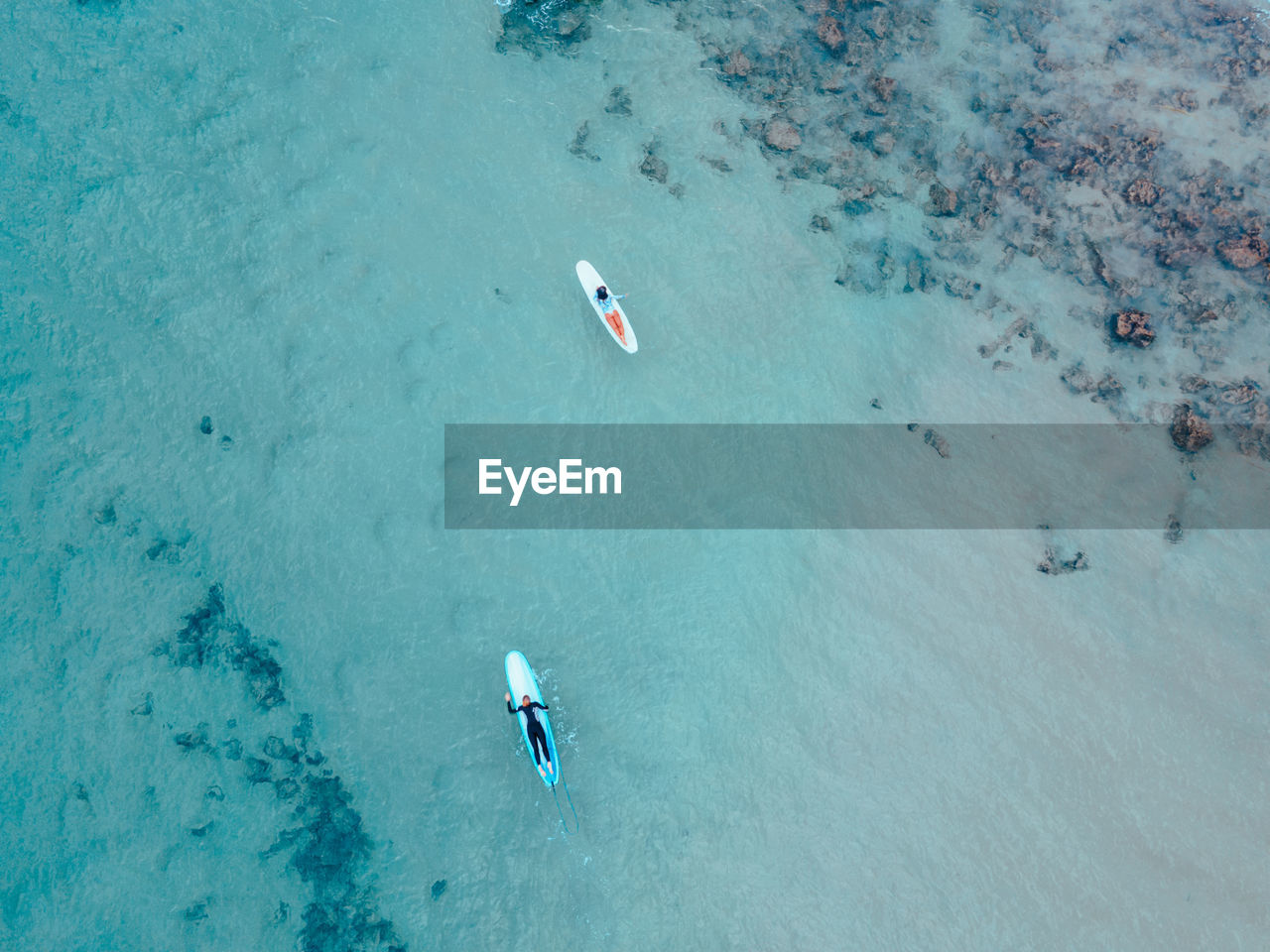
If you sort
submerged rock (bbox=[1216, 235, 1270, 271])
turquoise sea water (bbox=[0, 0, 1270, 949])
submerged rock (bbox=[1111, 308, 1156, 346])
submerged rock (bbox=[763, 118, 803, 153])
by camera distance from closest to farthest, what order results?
turquoise sea water (bbox=[0, 0, 1270, 949])
submerged rock (bbox=[1111, 308, 1156, 346])
submerged rock (bbox=[1216, 235, 1270, 271])
submerged rock (bbox=[763, 118, 803, 153])

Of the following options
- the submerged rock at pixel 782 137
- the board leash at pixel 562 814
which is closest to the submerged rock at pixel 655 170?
the submerged rock at pixel 782 137

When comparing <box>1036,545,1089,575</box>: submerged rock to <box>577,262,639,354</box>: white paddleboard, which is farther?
<box>577,262,639,354</box>: white paddleboard

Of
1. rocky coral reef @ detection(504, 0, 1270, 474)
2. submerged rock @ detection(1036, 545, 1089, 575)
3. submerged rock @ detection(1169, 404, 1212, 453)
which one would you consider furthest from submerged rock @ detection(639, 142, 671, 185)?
submerged rock @ detection(1169, 404, 1212, 453)

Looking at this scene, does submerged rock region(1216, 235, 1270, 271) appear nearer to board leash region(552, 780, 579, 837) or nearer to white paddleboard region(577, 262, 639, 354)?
white paddleboard region(577, 262, 639, 354)

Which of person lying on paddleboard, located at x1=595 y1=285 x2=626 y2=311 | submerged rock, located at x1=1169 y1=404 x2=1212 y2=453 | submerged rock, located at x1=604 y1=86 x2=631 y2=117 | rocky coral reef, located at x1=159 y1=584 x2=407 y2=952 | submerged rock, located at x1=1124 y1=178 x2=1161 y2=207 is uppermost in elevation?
submerged rock, located at x1=604 y1=86 x2=631 y2=117

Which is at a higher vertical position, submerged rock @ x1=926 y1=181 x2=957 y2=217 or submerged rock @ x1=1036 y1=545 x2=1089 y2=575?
submerged rock @ x1=926 y1=181 x2=957 y2=217

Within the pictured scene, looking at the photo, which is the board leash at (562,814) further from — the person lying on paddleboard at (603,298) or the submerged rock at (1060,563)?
the submerged rock at (1060,563)

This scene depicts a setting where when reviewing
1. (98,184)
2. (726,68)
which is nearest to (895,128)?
(726,68)

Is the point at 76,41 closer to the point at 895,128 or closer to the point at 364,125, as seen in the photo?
the point at 364,125
